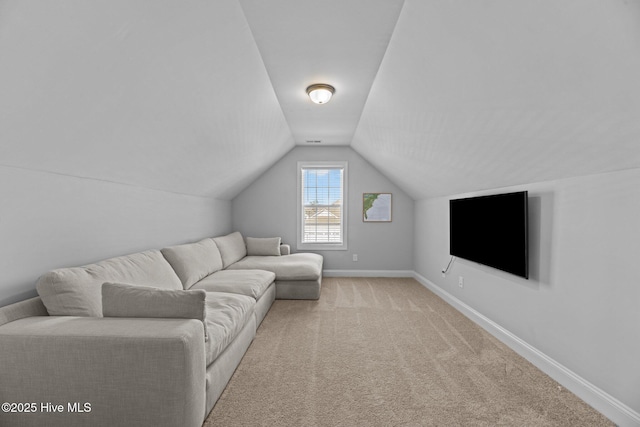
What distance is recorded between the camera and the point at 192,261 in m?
3.34

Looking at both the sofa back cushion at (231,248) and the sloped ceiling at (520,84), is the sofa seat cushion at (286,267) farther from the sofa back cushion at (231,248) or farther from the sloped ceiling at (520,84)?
the sloped ceiling at (520,84)

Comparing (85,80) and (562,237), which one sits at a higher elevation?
(85,80)

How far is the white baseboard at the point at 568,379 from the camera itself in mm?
1760

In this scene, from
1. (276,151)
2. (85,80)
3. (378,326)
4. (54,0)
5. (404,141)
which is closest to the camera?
(54,0)

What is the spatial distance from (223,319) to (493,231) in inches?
98.7

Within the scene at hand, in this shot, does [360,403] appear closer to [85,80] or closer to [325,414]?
[325,414]

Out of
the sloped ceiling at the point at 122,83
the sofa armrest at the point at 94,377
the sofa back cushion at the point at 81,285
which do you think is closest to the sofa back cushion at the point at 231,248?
the sloped ceiling at the point at 122,83

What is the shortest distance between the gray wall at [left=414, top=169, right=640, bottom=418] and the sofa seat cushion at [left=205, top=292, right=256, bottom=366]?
2.31 m

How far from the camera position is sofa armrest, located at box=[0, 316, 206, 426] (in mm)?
1439

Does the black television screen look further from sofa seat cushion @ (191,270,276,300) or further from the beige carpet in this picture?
sofa seat cushion @ (191,270,276,300)

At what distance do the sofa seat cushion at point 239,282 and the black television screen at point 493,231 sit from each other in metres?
2.30

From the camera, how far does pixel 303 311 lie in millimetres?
3777

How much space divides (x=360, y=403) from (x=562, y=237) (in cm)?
180

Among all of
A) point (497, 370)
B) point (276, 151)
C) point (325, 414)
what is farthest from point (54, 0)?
point (276, 151)
